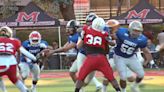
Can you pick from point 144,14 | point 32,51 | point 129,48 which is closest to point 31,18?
point 144,14

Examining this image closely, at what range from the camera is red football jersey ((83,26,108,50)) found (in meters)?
10.4

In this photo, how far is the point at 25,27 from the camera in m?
25.7

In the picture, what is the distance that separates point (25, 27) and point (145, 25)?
20.9 ft

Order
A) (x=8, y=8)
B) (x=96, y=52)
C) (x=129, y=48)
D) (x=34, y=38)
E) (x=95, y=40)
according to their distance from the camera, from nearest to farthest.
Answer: (x=95, y=40) → (x=96, y=52) → (x=129, y=48) → (x=34, y=38) → (x=8, y=8)

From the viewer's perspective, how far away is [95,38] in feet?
34.1

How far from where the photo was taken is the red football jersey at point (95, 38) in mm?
10391

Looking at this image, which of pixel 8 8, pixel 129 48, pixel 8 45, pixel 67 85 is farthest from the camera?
pixel 8 8

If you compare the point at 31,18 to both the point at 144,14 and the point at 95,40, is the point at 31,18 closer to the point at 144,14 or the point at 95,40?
the point at 144,14

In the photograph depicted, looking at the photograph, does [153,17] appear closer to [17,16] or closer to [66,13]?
[17,16]

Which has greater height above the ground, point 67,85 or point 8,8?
point 8,8

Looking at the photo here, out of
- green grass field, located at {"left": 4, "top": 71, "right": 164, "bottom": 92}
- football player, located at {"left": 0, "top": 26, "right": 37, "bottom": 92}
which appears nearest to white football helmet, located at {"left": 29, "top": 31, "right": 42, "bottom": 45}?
green grass field, located at {"left": 4, "top": 71, "right": 164, "bottom": 92}

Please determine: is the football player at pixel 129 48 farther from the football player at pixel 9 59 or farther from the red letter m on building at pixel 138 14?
the red letter m on building at pixel 138 14

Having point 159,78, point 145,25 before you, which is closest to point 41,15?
point 145,25

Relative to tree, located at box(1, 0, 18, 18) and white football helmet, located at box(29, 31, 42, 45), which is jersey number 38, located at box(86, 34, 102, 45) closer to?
white football helmet, located at box(29, 31, 42, 45)
